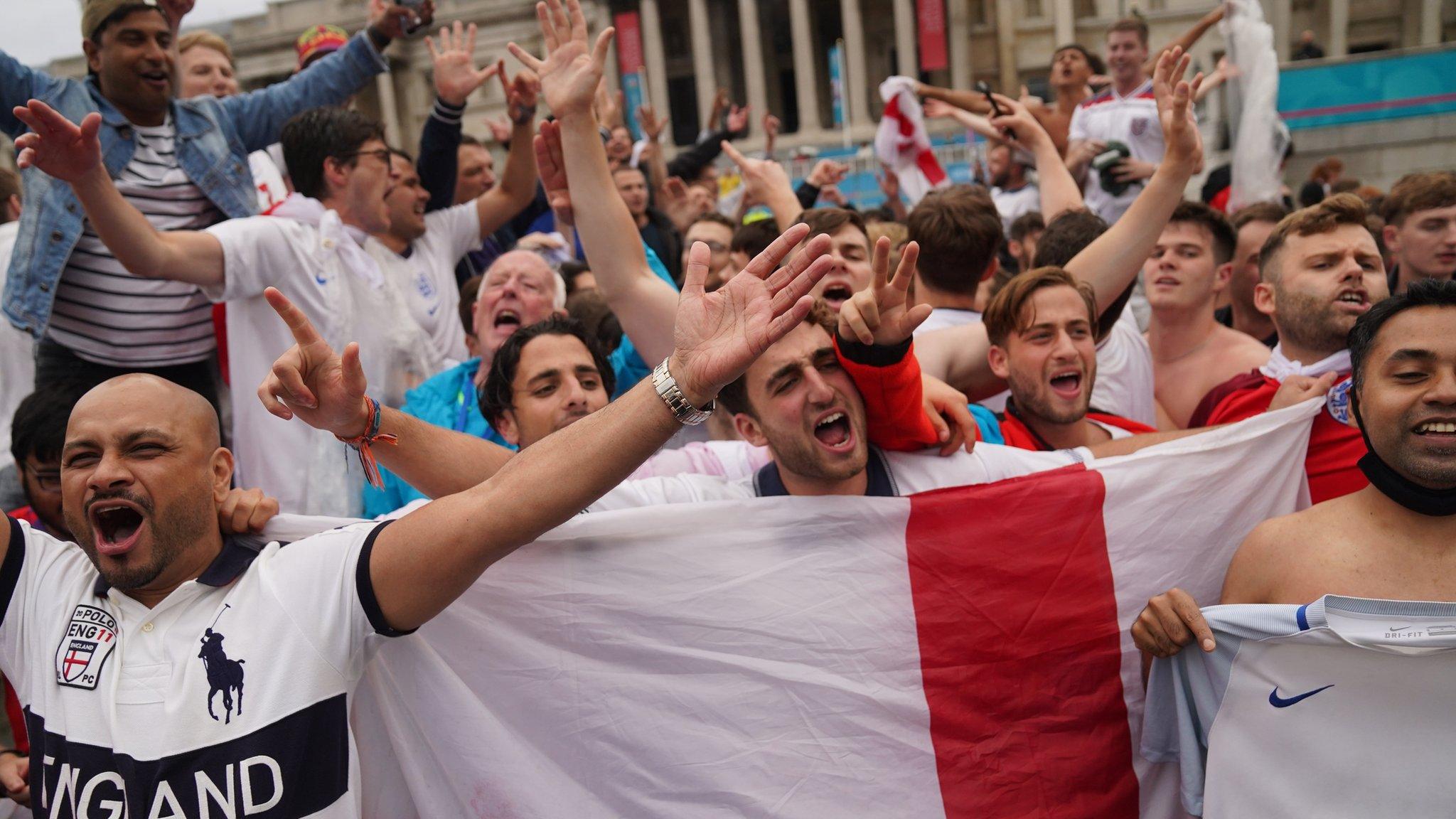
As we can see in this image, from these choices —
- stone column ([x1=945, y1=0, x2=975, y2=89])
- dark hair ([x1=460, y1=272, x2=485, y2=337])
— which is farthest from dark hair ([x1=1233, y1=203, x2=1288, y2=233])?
stone column ([x1=945, y1=0, x2=975, y2=89])

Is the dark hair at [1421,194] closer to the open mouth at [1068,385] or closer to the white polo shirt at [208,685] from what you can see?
the open mouth at [1068,385]

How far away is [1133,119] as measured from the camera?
6848mm

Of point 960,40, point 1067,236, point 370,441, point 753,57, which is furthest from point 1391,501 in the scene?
point 753,57

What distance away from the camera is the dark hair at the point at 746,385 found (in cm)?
275

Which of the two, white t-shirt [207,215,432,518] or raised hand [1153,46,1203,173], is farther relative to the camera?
white t-shirt [207,215,432,518]

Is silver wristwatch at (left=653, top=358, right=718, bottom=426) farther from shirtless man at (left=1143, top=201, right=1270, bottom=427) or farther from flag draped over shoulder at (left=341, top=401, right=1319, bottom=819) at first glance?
shirtless man at (left=1143, top=201, right=1270, bottom=427)

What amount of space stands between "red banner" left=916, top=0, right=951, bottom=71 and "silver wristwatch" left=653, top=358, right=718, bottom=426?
3628 cm

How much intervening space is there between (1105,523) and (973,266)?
1.41m

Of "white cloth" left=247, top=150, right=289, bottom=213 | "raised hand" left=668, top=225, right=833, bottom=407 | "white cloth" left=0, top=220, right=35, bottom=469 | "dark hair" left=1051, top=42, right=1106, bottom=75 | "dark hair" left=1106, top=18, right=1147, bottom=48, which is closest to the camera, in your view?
"raised hand" left=668, top=225, right=833, bottom=407

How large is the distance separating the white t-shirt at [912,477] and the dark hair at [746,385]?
0.19 m

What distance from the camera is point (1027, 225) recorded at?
18.7 ft

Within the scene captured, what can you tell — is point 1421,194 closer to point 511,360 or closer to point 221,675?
point 511,360

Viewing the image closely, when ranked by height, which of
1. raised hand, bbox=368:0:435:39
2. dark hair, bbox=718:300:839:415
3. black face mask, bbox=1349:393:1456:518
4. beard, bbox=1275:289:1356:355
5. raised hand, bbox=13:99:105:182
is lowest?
black face mask, bbox=1349:393:1456:518

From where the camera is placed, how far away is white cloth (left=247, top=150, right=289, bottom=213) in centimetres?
508
